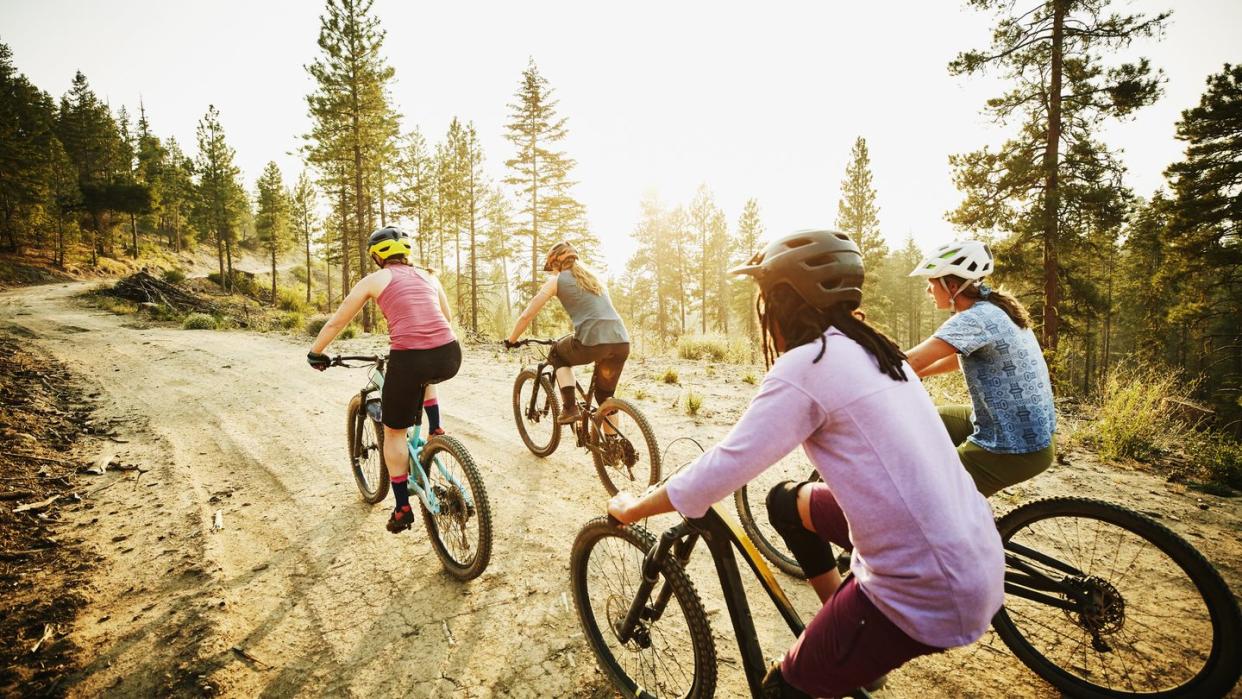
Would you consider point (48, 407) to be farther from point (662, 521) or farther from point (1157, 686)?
point (1157, 686)

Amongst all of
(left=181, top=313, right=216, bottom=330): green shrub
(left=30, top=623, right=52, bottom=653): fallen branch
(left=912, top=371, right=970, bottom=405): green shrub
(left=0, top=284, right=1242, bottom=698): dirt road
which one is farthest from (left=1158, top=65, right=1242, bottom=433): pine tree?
(left=181, top=313, right=216, bottom=330): green shrub

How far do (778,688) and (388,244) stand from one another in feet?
13.0

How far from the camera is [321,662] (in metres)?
2.84

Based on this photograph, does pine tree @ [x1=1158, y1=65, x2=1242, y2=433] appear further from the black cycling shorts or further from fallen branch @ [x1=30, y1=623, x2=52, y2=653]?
fallen branch @ [x1=30, y1=623, x2=52, y2=653]

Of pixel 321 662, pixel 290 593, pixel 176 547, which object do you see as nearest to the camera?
pixel 321 662

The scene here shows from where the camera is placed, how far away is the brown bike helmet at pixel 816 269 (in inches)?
64.4

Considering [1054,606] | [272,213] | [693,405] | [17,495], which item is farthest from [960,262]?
[272,213]

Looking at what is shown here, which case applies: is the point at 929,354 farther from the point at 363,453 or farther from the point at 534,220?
the point at 534,220

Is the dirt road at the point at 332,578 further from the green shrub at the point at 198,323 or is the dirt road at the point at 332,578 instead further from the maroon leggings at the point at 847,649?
the green shrub at the point at 198,323

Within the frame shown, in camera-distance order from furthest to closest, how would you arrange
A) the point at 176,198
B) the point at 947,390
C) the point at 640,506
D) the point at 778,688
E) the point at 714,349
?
the point at 176,198 → the point at 714,349 → the point at 947,390 → the point at 640,506 → the point at 778,688

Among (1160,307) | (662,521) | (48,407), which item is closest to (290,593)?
(662,521)

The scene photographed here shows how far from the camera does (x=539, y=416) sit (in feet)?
19.7

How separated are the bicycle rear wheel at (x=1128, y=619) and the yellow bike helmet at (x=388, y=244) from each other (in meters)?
4.70

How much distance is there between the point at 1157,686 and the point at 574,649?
3221 mm
